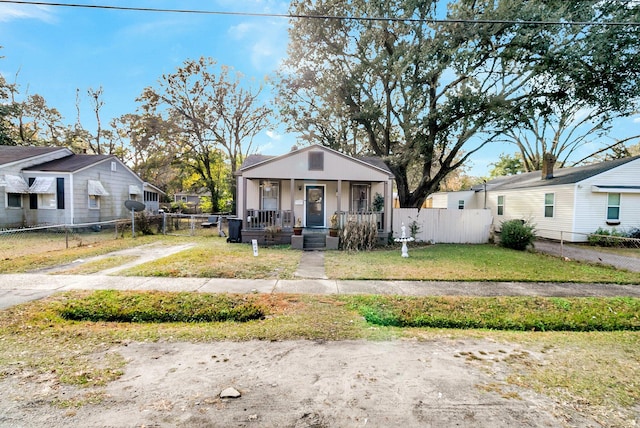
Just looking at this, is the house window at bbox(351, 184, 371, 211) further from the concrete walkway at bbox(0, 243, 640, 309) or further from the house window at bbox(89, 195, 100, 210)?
the house window at bbox(89, 195, 100, 210)

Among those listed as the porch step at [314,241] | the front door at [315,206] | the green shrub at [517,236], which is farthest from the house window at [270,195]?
the green shrub at [517,236]

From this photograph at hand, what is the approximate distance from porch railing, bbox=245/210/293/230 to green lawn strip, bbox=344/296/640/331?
25.9ft

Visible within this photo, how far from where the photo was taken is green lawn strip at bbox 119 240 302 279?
654 centimetres

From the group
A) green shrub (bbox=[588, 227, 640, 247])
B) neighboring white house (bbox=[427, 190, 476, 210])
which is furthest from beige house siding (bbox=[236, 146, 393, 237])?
neighboring white house (bbox=[427, 190, 476, 210])

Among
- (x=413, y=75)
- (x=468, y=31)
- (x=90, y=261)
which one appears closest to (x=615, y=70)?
(x=468, y=31)

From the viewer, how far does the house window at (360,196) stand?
46.6ft

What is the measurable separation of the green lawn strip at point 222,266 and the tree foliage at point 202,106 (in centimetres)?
1544

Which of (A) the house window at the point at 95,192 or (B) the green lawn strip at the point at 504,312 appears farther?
(A) the house window at the point at 95,192

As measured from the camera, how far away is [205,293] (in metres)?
5.17

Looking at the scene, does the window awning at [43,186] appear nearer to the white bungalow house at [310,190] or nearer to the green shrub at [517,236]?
the white bungalow house at [310,190]

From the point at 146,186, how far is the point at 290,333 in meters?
23.0

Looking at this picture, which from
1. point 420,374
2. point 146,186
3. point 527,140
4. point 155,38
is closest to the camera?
point 420,374

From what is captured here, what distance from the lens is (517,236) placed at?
36.4ft

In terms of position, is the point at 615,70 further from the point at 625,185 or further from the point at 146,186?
the point at 146,186
